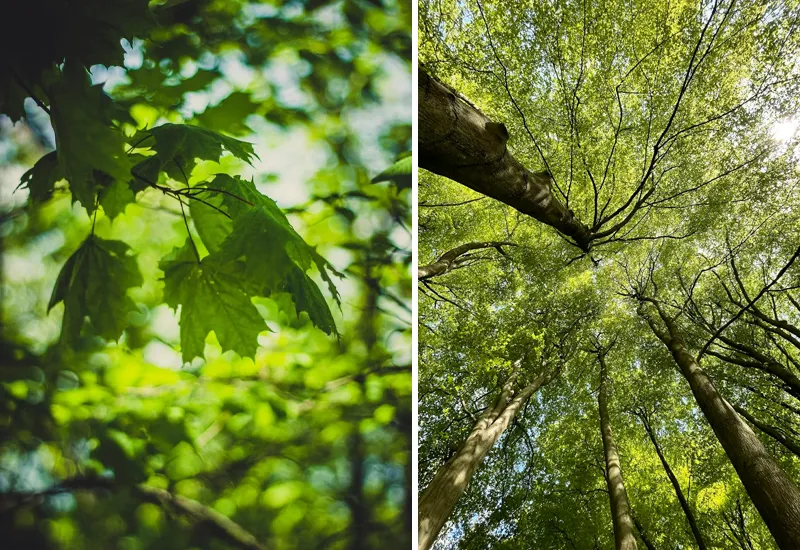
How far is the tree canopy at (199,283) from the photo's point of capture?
2.37 feet

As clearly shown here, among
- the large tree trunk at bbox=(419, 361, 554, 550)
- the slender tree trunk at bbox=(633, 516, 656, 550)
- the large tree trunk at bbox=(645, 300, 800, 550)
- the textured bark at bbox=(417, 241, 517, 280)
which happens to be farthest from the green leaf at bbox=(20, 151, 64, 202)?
the slender tree trunk at bbox=(633, 516, 656, 550)

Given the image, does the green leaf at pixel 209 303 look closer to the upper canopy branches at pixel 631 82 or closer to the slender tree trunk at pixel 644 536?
the upper canopy branches at pixel 631 82

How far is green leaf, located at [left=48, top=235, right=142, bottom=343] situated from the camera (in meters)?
0.74

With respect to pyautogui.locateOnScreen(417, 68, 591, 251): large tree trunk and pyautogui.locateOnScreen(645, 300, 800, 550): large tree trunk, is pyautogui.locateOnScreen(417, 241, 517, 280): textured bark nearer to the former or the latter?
pyautogui.locateOnScreen(417, 68, 591, 251): large tree trunk

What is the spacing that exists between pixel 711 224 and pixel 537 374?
6.43 ft

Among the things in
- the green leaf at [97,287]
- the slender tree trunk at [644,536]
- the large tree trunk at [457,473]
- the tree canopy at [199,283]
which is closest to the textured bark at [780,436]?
the slender tree trunk at [644,536]

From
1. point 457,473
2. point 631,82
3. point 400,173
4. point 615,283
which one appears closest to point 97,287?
point 400,173

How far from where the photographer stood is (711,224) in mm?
4086

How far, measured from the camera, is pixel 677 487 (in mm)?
4574

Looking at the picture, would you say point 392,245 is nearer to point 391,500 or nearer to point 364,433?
point 364,433

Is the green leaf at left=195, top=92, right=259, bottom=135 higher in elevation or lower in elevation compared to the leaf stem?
higher

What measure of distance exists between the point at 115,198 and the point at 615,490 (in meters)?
4.08

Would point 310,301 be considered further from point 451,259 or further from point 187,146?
point 451,259

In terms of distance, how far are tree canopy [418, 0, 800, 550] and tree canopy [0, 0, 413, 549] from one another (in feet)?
2.24
